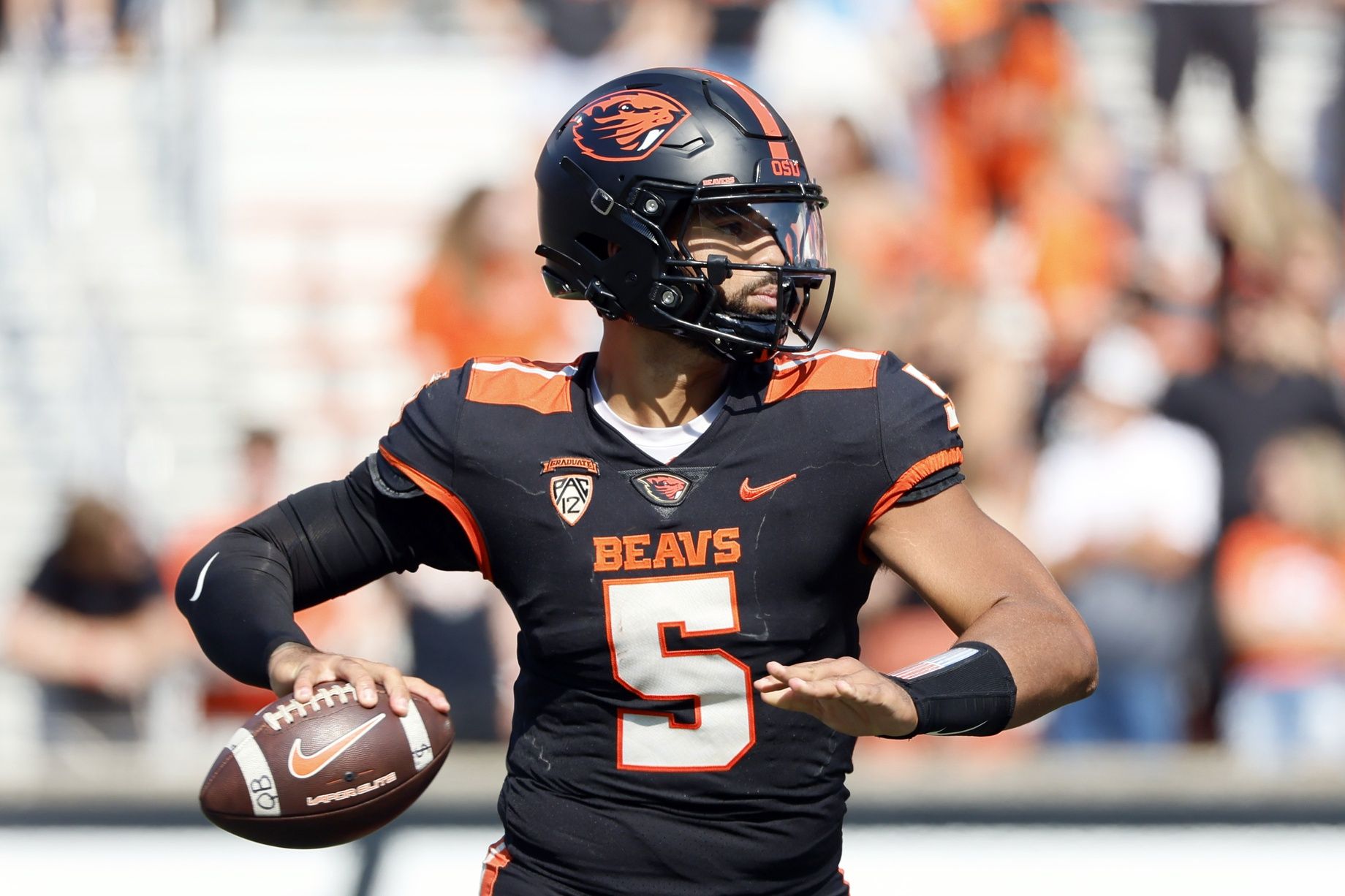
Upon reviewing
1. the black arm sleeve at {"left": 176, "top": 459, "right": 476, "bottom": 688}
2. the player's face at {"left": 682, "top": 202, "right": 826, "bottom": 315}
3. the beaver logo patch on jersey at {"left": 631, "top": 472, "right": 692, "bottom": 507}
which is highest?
the player's face at {"left": 682, "top": 202, "right": 826, "bottom": 315}

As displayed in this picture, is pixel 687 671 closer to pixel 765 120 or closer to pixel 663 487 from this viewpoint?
pixel 663 487

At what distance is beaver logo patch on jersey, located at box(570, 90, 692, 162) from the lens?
9.46 feet

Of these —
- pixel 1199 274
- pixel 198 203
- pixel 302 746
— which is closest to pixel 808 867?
pixel 302 746

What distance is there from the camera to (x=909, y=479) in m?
2.73

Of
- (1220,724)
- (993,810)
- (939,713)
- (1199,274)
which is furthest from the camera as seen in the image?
(1199,274)

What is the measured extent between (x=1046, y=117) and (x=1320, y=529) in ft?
7.37

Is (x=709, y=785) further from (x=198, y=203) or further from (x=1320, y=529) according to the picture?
(x=198, y=203)

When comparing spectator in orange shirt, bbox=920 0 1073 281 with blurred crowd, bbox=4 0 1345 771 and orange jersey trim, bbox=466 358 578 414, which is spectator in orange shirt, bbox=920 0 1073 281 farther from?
orange jersey trim, bbox=466 358 578 414

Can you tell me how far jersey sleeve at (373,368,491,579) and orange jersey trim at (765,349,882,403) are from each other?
0.56 metres

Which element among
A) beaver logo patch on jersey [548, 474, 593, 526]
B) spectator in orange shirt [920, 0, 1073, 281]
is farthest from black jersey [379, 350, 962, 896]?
spectator in orange shirt [920, 0, 1073, 281]

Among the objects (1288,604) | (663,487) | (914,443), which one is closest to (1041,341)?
(1288,604)

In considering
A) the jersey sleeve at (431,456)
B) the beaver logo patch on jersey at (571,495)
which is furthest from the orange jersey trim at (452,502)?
the beaver logo patch on jersey at (571,495)

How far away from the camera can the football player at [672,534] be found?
2.72 meters

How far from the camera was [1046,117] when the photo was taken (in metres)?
7.34
